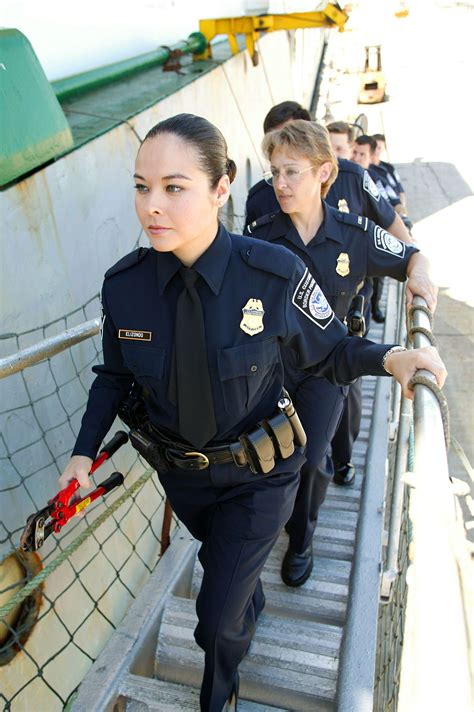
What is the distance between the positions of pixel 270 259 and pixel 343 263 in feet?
2.54

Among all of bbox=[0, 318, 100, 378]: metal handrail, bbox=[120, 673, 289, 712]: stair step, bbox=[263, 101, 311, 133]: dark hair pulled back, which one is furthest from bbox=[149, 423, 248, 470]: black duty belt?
bbox=[263, 101, 311, 133]: dark hair pulled back

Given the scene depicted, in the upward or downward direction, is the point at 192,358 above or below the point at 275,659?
above

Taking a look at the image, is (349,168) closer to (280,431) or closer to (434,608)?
(280,431)

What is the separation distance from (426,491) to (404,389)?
401 mm

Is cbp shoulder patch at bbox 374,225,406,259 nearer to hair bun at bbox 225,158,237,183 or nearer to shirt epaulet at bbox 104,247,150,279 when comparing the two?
hair bun at bbox 225,158,237,183

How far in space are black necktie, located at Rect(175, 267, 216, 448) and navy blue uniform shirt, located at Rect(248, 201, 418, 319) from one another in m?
0.84

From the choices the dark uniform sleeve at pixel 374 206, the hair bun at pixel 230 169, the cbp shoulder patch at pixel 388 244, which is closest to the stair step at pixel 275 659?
the cbp shoulder patch at pixel 388 244

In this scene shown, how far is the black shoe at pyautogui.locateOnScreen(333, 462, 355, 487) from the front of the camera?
3.04 m

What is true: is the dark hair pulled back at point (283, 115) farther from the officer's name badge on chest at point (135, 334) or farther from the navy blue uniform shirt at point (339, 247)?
the officer's name badge on chest at point (135, 334)

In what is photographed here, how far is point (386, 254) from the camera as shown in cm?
229

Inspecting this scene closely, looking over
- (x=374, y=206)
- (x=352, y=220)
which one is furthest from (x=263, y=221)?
(x=374, y=206)

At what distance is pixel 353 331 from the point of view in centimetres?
265

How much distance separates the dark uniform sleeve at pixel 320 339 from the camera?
1.63 meters

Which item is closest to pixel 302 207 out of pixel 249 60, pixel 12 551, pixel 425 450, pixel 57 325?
pixel 57 325
